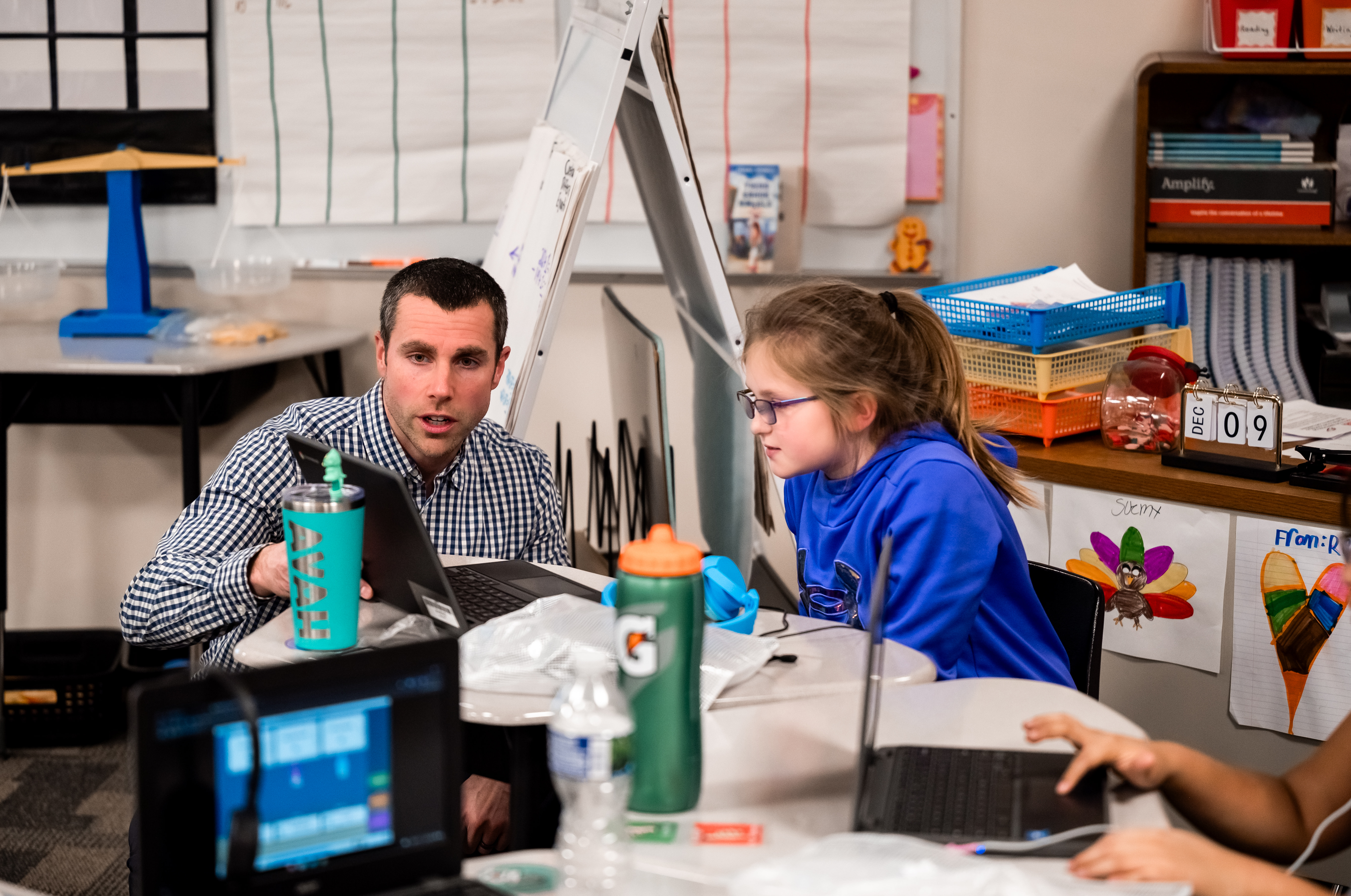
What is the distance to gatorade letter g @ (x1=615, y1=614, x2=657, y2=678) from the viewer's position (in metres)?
0.95

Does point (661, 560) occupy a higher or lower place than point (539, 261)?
lower

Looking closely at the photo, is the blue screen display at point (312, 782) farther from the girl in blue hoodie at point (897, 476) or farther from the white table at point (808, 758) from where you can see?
the girl in blue hoodie at point (897, 476)

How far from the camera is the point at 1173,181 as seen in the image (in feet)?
9.09

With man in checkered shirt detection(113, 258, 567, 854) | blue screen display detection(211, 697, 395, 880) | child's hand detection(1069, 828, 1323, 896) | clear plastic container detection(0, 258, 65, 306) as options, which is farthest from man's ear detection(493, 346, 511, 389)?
clear plastic container detection(0, 258, 65, 306)

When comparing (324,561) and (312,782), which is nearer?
(312,782)

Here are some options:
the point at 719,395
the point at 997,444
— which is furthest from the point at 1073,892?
the point at 719,395

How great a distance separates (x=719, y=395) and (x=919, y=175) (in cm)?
81

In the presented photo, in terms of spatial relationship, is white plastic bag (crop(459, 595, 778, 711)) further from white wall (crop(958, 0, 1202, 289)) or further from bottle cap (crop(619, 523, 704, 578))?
white wall (crop(958, 0, 1202, 289))

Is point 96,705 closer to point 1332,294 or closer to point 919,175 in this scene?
point 919,175

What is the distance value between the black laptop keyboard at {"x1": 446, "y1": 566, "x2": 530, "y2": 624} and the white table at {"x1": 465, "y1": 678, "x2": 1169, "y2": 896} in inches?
12.9

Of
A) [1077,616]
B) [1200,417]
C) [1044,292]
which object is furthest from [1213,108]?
[1077,616]

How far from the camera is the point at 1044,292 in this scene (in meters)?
2.43

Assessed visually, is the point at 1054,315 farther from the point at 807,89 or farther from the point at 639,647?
the point at 639,647

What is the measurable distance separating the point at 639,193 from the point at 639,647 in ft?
5.62
